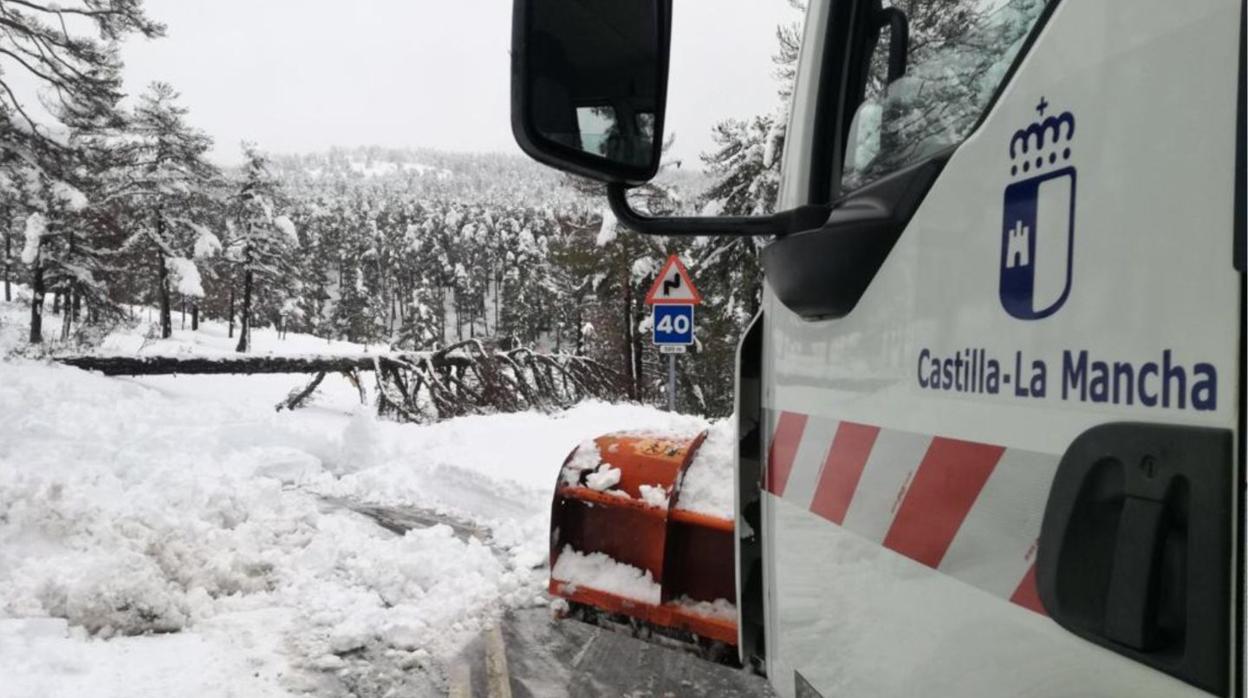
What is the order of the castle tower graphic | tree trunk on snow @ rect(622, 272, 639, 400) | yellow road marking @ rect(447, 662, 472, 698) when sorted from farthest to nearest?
tree trunk on snow @ rect(622, 272, 639, 400)
yellow road marking @ rect(447, 662, 472, 698)
the castle tower graphic

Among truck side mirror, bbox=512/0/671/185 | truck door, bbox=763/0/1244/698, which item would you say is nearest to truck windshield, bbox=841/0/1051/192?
truck door, bbox=763/0/1244/698

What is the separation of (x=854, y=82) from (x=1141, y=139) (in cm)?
98

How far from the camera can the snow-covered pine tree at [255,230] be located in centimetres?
4653

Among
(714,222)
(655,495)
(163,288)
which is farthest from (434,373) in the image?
(163,288)

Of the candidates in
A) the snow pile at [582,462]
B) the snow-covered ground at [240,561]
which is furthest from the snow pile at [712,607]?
the snow-covered ground at [240,561]

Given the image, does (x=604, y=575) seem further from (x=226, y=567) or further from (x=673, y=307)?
(x=673, y=307)

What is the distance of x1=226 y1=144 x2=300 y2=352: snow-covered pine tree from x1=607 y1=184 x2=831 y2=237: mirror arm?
155 ft

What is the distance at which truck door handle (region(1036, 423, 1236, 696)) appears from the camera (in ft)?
2.76

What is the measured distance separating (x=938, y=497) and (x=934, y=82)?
2.58 ft

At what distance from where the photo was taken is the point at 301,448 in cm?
1130

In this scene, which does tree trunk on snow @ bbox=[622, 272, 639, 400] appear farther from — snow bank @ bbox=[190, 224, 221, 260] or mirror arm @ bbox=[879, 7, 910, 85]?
mirror arm @ bbox=[879, 7, 910, 85]

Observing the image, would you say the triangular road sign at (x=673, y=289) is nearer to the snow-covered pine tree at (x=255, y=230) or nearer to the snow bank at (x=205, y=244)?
the snow bank at (x=205, y=244)

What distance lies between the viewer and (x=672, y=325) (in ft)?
37.7

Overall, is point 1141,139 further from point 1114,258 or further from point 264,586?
point 264,586
